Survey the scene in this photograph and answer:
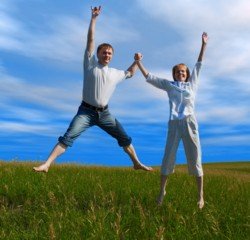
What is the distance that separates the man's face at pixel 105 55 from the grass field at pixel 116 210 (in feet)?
8.08

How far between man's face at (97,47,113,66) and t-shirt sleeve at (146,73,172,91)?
3.67 feet

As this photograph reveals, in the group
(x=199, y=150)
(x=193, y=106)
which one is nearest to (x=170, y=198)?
(x=199, y=150)

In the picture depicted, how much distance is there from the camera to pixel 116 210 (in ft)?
24.7

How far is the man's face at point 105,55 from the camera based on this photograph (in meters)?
9.02

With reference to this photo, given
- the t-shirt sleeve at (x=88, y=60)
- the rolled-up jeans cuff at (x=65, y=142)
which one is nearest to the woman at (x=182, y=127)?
the t-shirt sleeve at (x=88, y=60)

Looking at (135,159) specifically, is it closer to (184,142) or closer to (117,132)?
(117,132)

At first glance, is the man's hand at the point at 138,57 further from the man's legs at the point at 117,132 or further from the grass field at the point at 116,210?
the grass field at the point at 116,210

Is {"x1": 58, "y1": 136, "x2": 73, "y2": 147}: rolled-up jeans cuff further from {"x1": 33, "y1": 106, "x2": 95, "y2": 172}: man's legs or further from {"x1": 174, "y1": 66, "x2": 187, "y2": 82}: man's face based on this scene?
{"x1": 174, "y1": 66, "x2": 187, "y2": 82}: man's face

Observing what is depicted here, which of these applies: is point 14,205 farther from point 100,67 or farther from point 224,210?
point 224,210

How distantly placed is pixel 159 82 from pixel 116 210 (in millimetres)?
2320

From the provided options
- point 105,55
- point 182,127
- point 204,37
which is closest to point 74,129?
point 105,55

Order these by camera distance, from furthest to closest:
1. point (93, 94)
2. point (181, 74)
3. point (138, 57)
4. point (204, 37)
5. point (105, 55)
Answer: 1. point (105, 55)
2. point (93, 94)
3. point (138, 57)
4. point (204, 37)
5. point (181, 74)

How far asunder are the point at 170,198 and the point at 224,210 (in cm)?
124

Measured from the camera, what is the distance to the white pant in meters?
7.90
